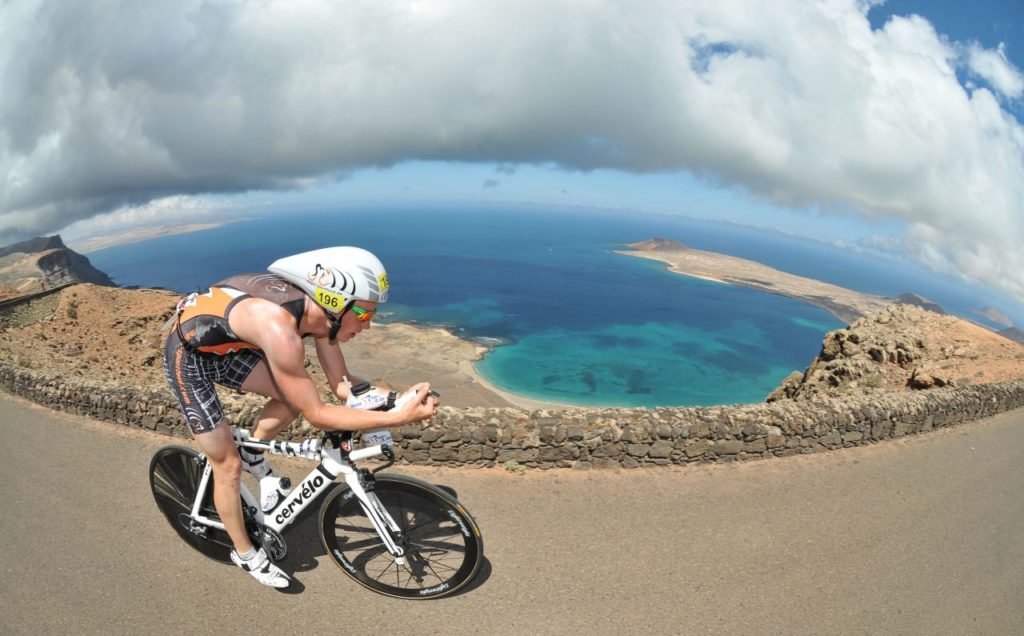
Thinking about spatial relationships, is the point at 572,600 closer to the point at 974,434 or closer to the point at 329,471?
the point at 329,471

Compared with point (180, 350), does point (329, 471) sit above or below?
below

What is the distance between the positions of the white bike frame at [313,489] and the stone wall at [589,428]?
6.47ft

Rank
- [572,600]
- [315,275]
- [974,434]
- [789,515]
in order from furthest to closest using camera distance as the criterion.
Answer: [974,434] → [789,515] → [572,600] → [315,275]

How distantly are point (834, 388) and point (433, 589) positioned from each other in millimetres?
13722

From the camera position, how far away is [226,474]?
10.3 ft

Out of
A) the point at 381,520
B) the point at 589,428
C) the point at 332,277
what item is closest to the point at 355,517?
the point at 381,520

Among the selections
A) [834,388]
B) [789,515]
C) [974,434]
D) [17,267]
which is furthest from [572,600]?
[17,267]

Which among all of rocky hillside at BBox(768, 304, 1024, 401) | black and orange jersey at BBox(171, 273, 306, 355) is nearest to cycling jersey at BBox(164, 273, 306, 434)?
black and orange jersey at BBox(171, 273, 306, 355)

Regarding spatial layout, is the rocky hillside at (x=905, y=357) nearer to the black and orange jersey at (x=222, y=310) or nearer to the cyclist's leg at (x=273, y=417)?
the cyclist's leg at (x=273, y=417)

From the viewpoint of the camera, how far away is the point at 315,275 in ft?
8.95

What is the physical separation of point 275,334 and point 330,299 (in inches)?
13.8

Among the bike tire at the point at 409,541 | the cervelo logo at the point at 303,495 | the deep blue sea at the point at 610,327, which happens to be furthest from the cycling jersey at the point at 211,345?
the deep blue sea at the point at 610,327

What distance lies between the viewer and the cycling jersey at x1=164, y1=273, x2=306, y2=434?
2.77 meters

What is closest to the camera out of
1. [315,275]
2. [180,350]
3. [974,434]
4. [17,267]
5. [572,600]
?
[315,275]
